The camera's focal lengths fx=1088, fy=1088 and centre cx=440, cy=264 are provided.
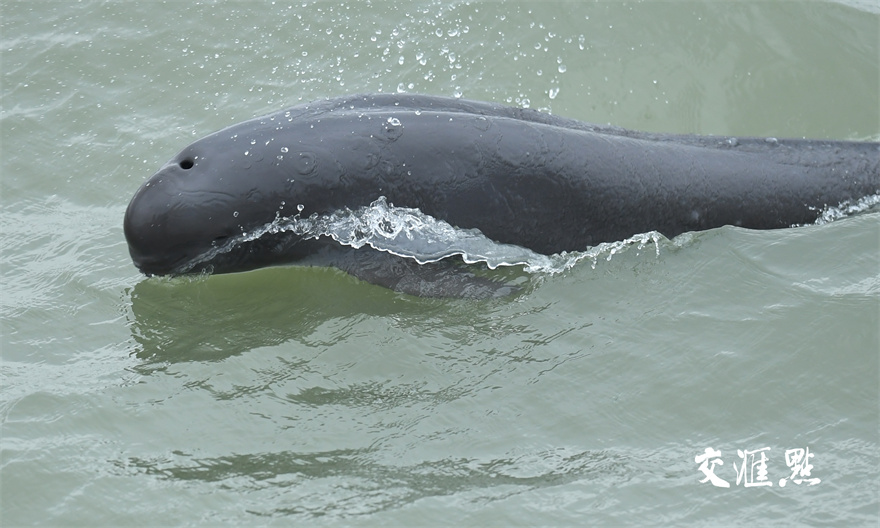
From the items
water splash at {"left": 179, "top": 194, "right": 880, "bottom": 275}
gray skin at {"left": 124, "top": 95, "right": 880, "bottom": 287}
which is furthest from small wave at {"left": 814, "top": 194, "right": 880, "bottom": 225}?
water splash at {"left": 179, "top": 194, "right": 880, "bottom": 275}

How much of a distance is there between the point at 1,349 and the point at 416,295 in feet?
10.1

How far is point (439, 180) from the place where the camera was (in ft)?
25.2

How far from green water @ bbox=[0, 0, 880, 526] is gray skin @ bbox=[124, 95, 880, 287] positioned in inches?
13.6

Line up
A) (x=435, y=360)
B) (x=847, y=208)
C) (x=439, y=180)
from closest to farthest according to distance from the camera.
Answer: (x=435, y=360) < (x=439, y=180) < (x=847, y=208)

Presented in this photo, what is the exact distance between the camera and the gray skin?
24.8ft

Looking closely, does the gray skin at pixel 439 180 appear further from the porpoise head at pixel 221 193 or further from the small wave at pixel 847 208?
the small wave at pixel 847 208

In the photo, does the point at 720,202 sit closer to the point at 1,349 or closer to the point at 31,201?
the point at 1,349

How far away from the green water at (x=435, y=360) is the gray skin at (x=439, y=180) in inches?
13.6

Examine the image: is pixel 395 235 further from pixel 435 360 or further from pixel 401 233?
pixel 435 360

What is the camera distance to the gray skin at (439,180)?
24.8 ft

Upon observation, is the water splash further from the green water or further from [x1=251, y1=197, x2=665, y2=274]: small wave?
the green water

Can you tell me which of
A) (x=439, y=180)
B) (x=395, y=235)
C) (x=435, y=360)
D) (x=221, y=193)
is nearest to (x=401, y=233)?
(x=395, y=235)

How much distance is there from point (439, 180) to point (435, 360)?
50.1 inches

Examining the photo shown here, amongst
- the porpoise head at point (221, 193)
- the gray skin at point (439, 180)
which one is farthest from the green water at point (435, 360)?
the porpoise head at point (221, 193)
